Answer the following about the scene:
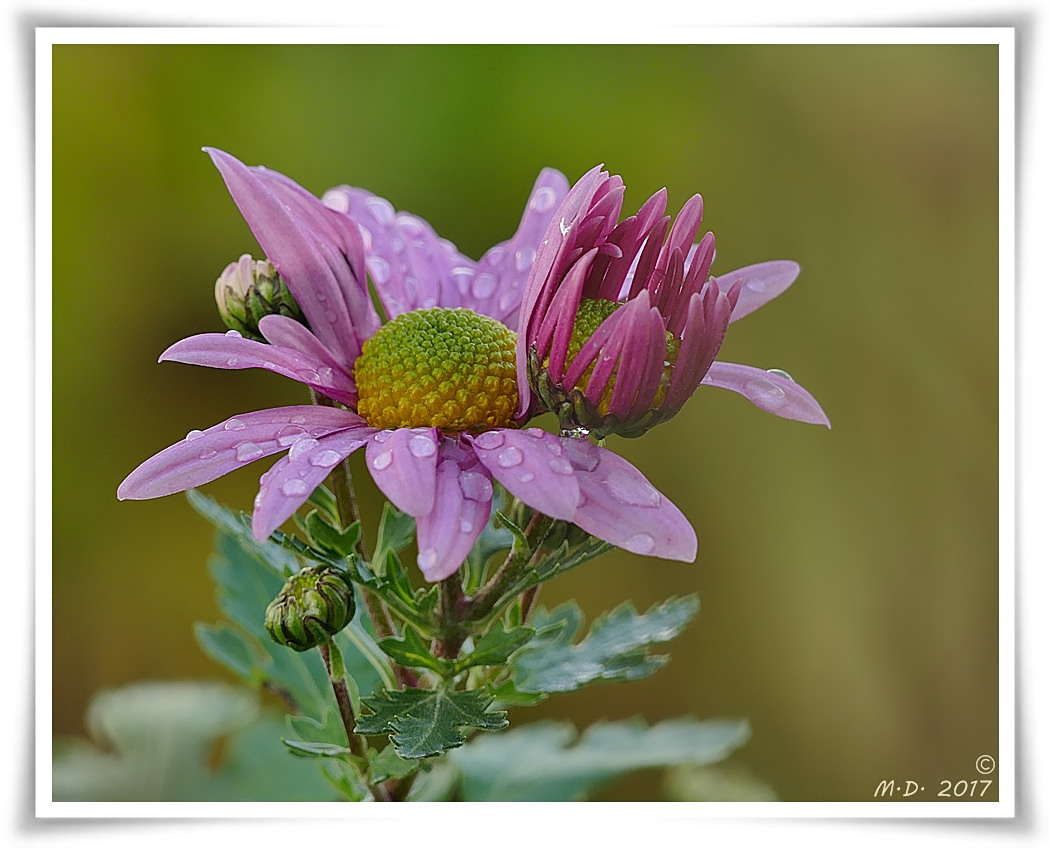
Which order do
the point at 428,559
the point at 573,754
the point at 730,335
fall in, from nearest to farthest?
the point at 428,559 < the point at 573,754 < the point at 730,335

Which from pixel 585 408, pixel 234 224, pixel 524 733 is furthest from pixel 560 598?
pixel 585 408

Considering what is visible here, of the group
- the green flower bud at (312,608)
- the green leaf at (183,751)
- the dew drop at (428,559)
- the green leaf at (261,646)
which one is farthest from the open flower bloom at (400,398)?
the green leaf at (183,751)

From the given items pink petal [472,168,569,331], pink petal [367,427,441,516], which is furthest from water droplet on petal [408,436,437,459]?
pink petal [472,168,569,331]

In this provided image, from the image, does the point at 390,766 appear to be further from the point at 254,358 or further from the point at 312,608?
the point at 254,358

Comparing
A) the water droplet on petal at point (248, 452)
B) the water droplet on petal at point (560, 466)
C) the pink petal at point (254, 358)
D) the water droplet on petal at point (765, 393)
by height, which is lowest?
the water droplet on petal at point (560, 466)

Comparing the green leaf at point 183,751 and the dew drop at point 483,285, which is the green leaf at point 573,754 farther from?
the dew drop at point 483,285

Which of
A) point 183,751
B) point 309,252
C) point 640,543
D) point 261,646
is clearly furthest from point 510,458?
point 183,751

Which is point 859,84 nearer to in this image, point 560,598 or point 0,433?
point 560,598
